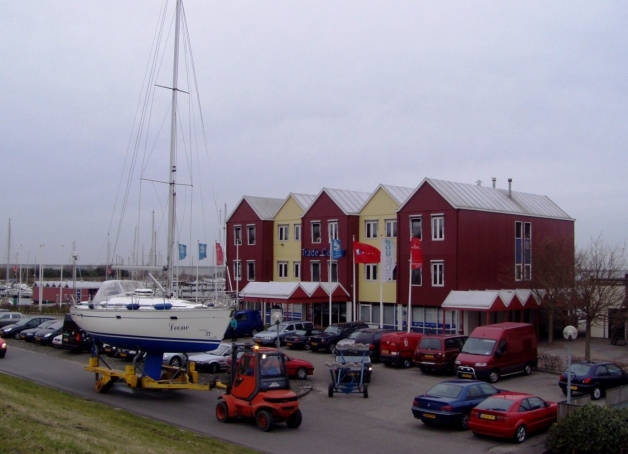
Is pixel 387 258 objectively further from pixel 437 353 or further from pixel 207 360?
pixel 207 360

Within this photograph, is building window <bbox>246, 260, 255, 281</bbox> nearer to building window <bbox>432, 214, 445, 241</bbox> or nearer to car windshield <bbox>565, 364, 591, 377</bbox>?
building window <bbox>432, 214, 445, 241</bbox>

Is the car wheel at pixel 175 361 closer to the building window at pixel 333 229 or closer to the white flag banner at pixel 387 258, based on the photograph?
the white flag banner at pixel 387 258

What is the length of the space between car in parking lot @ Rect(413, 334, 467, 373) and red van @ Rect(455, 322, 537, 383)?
3.74ft

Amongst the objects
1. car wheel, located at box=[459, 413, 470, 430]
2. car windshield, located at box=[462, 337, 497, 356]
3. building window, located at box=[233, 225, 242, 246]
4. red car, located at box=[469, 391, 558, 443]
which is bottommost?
car wheel, located at box=[459, 413, 470, 430]

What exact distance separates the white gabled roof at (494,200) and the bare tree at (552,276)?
3.08 meters

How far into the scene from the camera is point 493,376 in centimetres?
2644

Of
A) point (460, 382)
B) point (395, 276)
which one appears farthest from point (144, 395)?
point (395, 276)

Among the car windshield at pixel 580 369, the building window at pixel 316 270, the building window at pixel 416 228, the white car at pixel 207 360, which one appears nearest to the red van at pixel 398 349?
the white car at pixel 207 360

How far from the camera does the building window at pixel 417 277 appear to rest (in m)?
41.4

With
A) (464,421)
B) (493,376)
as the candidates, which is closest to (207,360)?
(493,376)

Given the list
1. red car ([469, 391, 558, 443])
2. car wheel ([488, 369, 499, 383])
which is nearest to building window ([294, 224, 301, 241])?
car wheel ([488, 369, 499, 383])

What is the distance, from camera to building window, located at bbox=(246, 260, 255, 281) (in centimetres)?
5322

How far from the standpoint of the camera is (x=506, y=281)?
1638 inches

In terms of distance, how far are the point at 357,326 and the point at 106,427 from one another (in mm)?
25062
